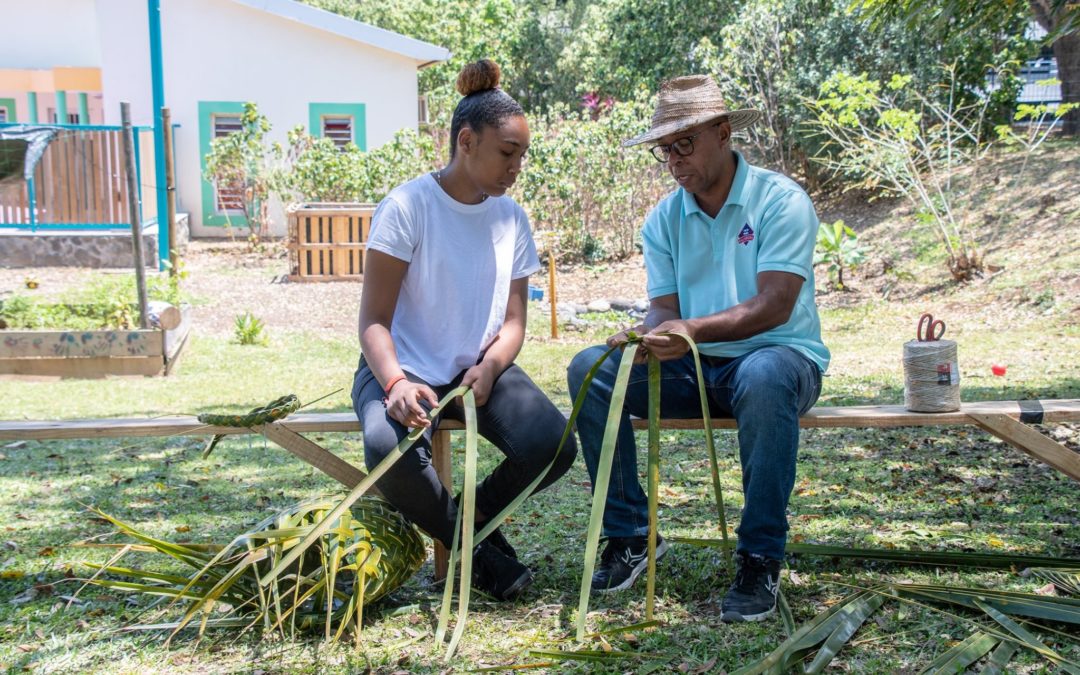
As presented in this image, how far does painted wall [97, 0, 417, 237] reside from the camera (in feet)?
55.1

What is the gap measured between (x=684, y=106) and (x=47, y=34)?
17968 millimetres

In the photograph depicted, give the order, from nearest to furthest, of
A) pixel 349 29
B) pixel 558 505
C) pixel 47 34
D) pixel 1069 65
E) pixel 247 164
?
1. pixel 558 505
2. pixel 1069 65
3. pixel 247 164
4. pixel 349 29
5. pixel 47 34

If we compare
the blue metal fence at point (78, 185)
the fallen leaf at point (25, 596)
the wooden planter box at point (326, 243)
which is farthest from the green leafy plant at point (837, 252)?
the fallen leaf at point (25, 596)

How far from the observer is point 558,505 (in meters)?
4.41

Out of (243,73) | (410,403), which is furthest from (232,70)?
(410,403)

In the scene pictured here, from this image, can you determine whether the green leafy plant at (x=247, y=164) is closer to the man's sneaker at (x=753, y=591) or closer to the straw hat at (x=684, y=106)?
the straw hat at (x=684, y=106)

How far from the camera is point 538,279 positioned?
42.7 ft

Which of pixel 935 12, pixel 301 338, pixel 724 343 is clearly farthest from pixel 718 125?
pixel 301 338

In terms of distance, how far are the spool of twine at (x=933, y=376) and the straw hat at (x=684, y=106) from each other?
0.94 m

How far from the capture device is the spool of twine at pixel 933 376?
Answer: 3.34 meters

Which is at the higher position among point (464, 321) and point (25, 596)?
point (464, 321)

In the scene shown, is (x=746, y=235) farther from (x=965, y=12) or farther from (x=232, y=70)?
(x=232, y=70)

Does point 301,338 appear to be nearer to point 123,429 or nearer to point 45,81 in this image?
point 123,429

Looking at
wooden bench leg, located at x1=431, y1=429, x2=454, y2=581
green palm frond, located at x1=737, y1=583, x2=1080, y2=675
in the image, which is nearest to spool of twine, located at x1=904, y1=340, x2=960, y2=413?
green palm frond, located at x1=737, y1=583, x2=1080, y2=675
